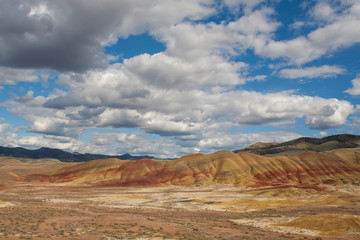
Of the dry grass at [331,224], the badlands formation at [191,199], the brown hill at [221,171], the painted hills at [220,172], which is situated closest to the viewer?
the dry grass at [331,224]

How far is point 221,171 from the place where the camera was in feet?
472

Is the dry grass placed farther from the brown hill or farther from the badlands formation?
the brown hill

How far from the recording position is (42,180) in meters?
158

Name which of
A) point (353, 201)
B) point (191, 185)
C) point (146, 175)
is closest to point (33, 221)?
point (353, 201)

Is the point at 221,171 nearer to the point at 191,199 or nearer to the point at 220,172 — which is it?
the point at 220,172

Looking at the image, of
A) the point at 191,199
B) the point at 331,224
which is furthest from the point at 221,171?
the point at 331,224

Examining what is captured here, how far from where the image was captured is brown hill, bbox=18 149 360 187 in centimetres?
13638

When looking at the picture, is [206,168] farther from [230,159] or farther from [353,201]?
[353,201]

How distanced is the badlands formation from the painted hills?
1.70 feet

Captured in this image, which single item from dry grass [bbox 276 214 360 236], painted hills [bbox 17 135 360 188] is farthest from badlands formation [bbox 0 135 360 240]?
painted hills [bbox 17 135 360 188]

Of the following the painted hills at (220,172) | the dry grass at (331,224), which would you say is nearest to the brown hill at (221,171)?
the painted hills at (220,172)

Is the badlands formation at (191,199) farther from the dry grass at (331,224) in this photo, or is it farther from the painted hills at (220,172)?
the painted hills at (220,172)

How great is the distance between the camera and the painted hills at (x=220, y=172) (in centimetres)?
13588

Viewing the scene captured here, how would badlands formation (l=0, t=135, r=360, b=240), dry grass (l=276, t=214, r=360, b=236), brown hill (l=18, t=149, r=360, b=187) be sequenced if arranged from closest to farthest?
dry grass (l=276, t=214, r=360, b=236), badlands formation (l=0, t=135, r=360, b=240), brown hill (l=18, t=149, r=360, b=187)
